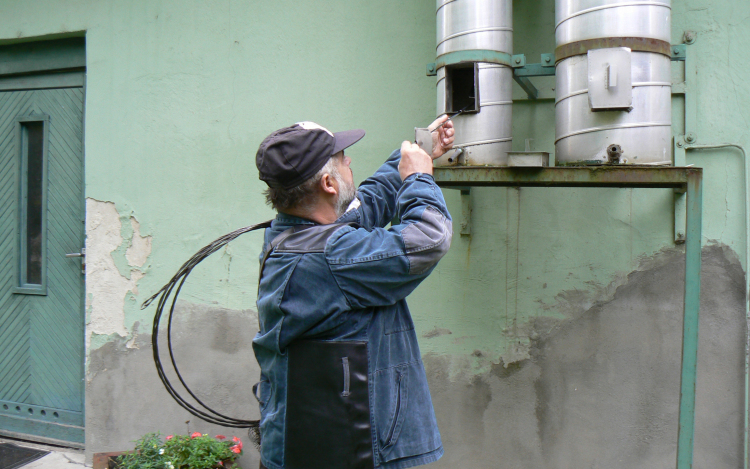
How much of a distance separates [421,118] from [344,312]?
4.92 ft

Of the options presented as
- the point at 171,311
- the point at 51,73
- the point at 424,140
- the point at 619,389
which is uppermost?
the point at 51,73

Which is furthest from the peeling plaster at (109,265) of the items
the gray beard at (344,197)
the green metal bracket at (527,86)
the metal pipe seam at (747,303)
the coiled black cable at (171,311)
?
the metal pipe seam at (747,303)

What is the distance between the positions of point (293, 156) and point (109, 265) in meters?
2.28

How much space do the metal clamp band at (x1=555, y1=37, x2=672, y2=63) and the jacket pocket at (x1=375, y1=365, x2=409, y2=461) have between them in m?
1.32

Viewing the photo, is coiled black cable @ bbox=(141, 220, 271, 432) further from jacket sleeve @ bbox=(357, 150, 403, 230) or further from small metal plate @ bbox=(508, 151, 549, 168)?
small metal plate @ bbox=(508, 151, 549, 168)

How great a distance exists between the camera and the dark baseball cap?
65.4 inches

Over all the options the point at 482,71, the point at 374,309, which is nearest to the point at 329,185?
the point at 374,309

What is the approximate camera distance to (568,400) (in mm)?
2668

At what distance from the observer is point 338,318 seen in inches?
64.7

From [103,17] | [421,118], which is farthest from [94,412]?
[421,118]

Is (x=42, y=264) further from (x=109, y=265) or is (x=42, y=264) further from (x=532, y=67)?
(x=532, y=67)

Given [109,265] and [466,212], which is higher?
[466,212]

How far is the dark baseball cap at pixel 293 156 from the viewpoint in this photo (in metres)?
1.66

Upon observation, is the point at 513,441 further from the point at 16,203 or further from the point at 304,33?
the point at 16,203
